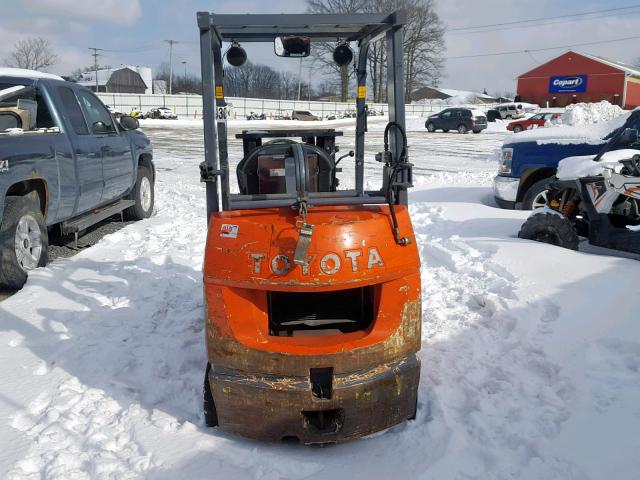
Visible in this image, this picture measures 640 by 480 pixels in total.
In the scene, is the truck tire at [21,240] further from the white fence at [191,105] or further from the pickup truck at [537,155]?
the white fence at [191,105]

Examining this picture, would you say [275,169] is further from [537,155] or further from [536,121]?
[536,121]

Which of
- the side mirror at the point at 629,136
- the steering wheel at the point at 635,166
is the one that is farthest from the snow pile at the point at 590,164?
the steering wheel at the point at 635,166

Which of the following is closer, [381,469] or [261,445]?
[381,469]

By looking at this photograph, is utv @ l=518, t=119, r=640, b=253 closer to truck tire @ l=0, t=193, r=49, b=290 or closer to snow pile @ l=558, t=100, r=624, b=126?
truck tire @ l=0, t=193, r=49, b=290

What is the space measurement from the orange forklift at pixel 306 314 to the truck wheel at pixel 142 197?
546 centimetres

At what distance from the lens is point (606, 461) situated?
2.67m

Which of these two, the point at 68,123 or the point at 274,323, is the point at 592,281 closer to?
the point at 274,323

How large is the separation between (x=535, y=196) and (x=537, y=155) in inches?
25.7

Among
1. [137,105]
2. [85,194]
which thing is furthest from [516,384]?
[137,105]

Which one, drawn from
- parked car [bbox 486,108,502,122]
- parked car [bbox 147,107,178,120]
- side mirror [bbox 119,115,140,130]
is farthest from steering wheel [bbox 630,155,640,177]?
parked car [bbox 147,107,178,120]

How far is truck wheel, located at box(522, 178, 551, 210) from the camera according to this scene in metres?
8.03

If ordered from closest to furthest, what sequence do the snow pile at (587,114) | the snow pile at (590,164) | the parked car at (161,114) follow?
the snow pile at (590,164) < the snow pile at (587,114) < the parked car at (161,114)

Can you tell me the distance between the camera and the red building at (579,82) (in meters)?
51.5

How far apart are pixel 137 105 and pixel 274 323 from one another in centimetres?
5208
